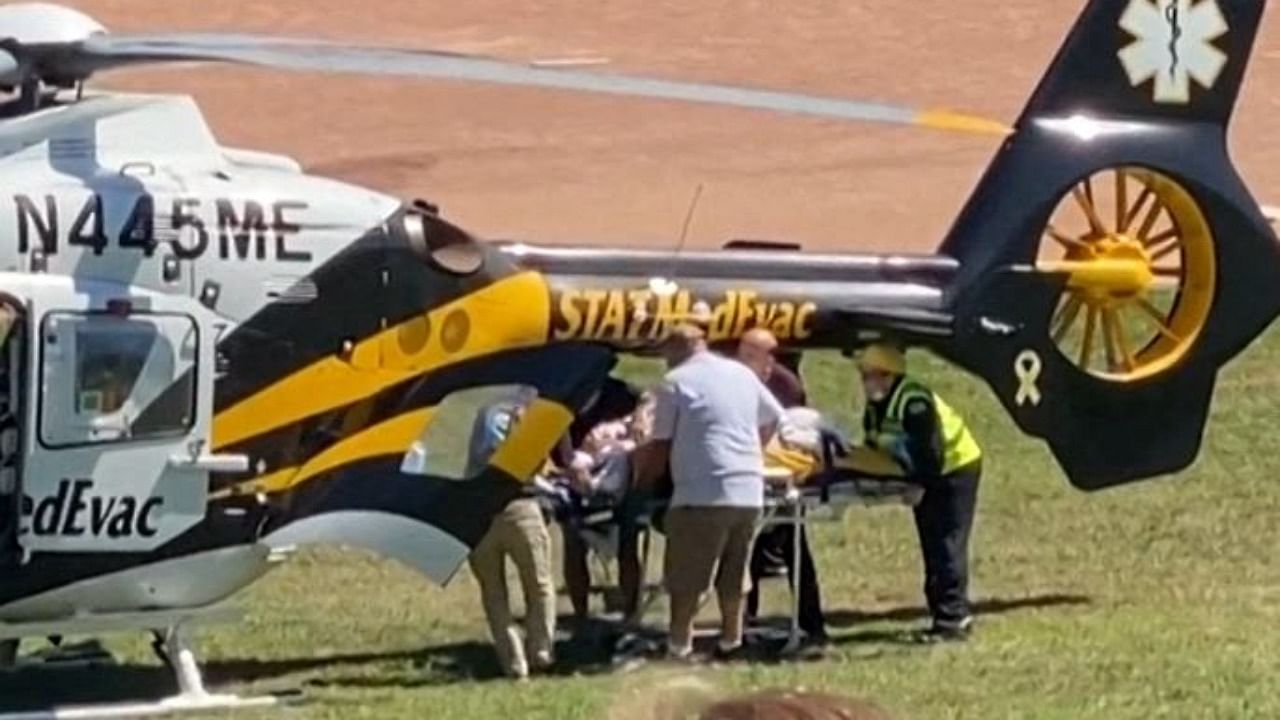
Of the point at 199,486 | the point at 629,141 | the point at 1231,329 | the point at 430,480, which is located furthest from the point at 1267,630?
the point at 629,141

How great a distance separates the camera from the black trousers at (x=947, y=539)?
14.0 meters

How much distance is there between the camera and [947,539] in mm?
14078

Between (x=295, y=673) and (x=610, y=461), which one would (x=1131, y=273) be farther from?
(x=295, y=673)

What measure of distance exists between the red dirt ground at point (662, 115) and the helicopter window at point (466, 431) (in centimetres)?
1206

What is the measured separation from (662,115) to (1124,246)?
18.4 m

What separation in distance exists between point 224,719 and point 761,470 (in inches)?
94.6

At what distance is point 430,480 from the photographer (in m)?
13.0

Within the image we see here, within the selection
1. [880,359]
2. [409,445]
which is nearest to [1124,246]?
[880,359]

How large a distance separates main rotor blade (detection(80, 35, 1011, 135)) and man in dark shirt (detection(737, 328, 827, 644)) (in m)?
2.60

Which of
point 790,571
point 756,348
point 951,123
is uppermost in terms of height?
point 951,123

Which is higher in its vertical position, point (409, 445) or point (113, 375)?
point (113, 375)

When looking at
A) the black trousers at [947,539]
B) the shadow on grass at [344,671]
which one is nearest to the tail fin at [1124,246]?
the black trousers at [947,539]

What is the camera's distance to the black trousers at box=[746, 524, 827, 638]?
554 inches

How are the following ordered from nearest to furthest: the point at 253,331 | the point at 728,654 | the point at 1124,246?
the point at 253,331, the point at 728,654, the point at 1124,246
